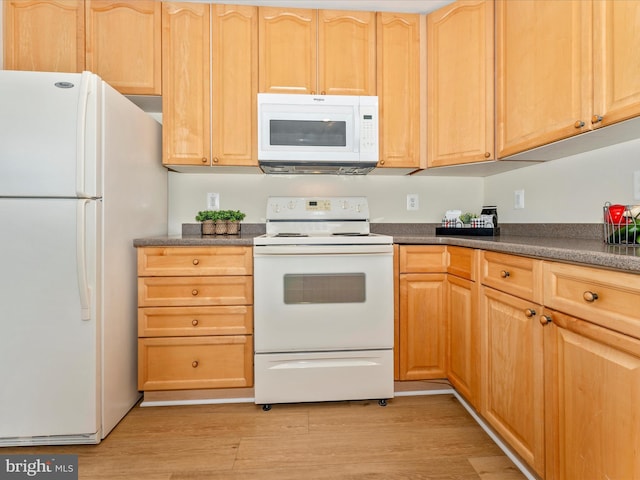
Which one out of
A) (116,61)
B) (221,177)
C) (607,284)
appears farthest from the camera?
(221,177)

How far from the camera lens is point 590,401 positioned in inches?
37.6

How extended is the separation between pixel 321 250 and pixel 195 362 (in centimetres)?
90

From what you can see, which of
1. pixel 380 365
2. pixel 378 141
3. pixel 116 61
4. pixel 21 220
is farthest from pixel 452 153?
pixel 21 220

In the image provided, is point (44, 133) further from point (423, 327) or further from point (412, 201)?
point (412, 201)

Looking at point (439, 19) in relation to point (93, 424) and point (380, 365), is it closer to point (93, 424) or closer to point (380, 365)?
point (380, 365)

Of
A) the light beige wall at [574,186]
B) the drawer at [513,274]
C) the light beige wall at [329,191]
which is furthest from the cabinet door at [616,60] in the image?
the light beige wall at [329,191]

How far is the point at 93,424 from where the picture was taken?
150 centimetres

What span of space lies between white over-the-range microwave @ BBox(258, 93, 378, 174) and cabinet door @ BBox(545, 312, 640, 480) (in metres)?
1.38

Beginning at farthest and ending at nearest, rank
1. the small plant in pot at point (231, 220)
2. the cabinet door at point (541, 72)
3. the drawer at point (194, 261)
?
the small plant in pot at point (231, 220) < the drawer at point (194, 261) < the cabinet door at point (541, 72)

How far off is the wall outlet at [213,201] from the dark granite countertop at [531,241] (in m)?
0.20

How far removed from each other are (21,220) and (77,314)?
0.45 m

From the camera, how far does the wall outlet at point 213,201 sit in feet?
7.90

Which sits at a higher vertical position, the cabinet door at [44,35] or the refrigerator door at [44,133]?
the cabinet door at [44,35]

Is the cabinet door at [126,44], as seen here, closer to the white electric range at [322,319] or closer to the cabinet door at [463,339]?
the white electric range at [322,319]
